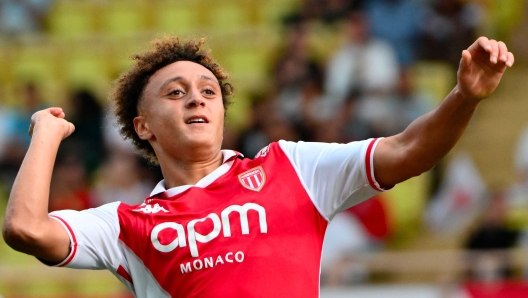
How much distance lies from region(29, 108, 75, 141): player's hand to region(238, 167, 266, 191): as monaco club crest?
2.38ft

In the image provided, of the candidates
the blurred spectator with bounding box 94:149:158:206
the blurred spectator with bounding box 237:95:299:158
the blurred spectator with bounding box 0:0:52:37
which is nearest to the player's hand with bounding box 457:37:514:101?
the blurred spectator with bounding box 237:95:299:158

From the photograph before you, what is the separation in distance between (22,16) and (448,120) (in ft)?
34.4

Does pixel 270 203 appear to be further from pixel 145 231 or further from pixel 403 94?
pixel 403 94

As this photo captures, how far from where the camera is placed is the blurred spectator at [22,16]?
13.0 meters

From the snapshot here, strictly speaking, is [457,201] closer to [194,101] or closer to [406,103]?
[406,103]

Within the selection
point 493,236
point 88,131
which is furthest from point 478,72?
point 88,131

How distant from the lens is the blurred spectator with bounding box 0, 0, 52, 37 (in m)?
13.0

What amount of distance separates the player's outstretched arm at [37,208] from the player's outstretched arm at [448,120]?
1242 mm

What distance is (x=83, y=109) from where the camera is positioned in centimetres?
1034

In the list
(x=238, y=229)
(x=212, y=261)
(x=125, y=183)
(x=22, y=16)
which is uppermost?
(x=22, y=16)

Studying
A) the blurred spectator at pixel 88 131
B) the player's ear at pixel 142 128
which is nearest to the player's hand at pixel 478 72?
the player's ear at pixel 142 128

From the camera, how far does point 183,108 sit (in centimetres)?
410

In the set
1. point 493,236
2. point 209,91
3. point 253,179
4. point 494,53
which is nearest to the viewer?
point 494,53

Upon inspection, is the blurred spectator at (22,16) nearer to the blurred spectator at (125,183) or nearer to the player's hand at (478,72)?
the blurred spectator at (125,183)
